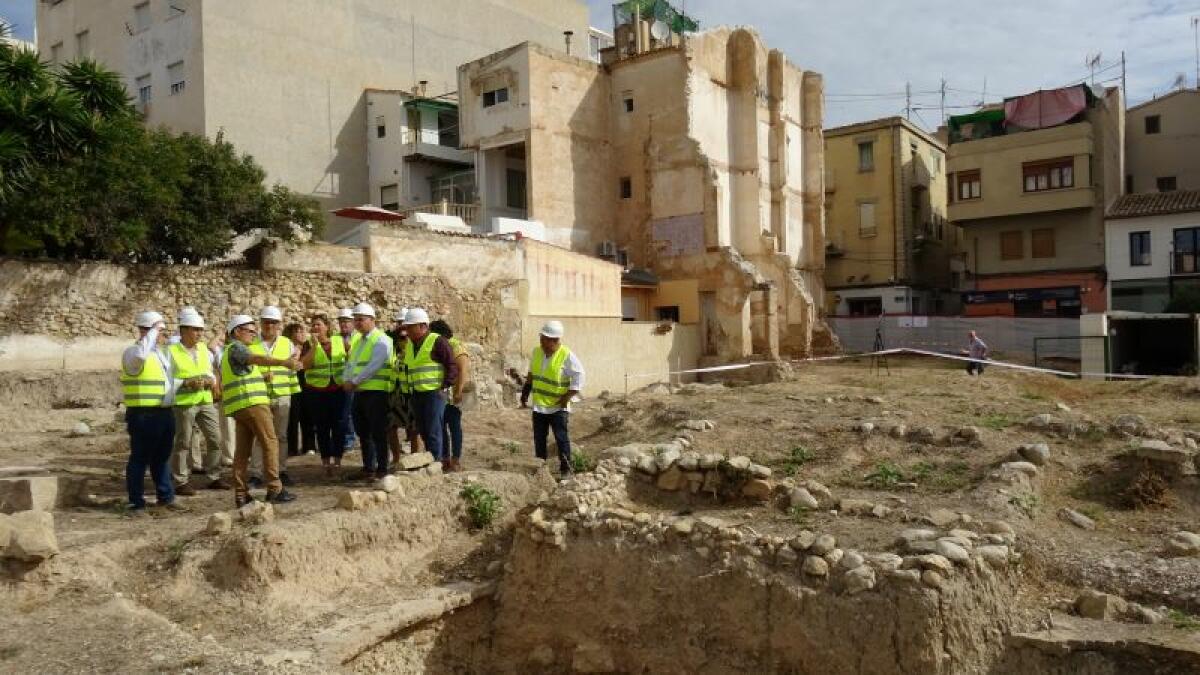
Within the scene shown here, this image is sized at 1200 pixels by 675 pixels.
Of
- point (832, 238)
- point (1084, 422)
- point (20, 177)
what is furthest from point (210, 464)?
point (832, 238)

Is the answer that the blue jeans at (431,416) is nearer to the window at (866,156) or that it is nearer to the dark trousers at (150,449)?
the dark trousers at (150,449)

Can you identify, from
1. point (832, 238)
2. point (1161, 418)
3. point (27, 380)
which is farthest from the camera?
point (832, 238)

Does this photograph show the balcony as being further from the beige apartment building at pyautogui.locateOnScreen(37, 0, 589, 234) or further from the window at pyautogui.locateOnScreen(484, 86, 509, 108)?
the beige apartment building at pyautogui.locateOnScreen(37, 0, 589, 234)

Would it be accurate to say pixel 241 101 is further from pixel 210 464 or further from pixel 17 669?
pixel 17 669

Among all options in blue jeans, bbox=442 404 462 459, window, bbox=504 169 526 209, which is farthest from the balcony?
blue jeans, bbox=442 404 462 459

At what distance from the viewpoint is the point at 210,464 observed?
9.16m

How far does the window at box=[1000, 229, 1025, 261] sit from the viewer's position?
36031 mm

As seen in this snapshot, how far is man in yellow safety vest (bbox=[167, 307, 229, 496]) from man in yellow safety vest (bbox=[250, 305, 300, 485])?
48cm

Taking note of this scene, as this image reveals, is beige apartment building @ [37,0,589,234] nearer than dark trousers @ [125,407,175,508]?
No

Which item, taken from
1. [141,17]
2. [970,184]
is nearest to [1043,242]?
[970,184]

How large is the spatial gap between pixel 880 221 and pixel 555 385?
107 feet

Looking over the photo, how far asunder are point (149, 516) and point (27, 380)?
777 centimetres

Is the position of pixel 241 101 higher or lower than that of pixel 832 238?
higher

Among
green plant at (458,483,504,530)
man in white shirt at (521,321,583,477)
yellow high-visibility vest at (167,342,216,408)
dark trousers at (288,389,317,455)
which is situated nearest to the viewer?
yellow high-visibility vest at (167,342,216,408)
